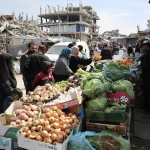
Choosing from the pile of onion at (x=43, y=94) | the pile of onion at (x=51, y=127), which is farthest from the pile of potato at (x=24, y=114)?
the pile of onion at (x=43, y=94)

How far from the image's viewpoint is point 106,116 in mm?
Answer: 3230

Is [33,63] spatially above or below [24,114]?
above

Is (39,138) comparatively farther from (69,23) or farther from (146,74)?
(69,23)

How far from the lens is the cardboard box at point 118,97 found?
144 inches

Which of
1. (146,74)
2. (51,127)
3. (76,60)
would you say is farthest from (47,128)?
(146,74)

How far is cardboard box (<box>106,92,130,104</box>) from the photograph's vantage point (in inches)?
144

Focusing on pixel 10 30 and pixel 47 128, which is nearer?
pixel 47 128

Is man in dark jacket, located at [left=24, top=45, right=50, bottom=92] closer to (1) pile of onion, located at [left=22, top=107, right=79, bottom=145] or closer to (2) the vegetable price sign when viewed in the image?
(1) pile of onion, located at [left=22, top=107, right=79, bottom=145]

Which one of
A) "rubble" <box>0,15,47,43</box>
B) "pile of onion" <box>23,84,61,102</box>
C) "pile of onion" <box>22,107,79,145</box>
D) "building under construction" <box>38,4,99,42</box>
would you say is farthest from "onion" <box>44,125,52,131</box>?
"building under construction" <box>38,4,99,42</box>

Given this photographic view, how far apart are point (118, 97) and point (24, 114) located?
4.98 ft

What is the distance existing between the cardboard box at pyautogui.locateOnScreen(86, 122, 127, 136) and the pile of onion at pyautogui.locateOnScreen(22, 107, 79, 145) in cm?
32

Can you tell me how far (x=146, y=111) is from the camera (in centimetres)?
624

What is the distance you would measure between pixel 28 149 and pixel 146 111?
437 centimetres

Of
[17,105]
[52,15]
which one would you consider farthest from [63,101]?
[52,15]
